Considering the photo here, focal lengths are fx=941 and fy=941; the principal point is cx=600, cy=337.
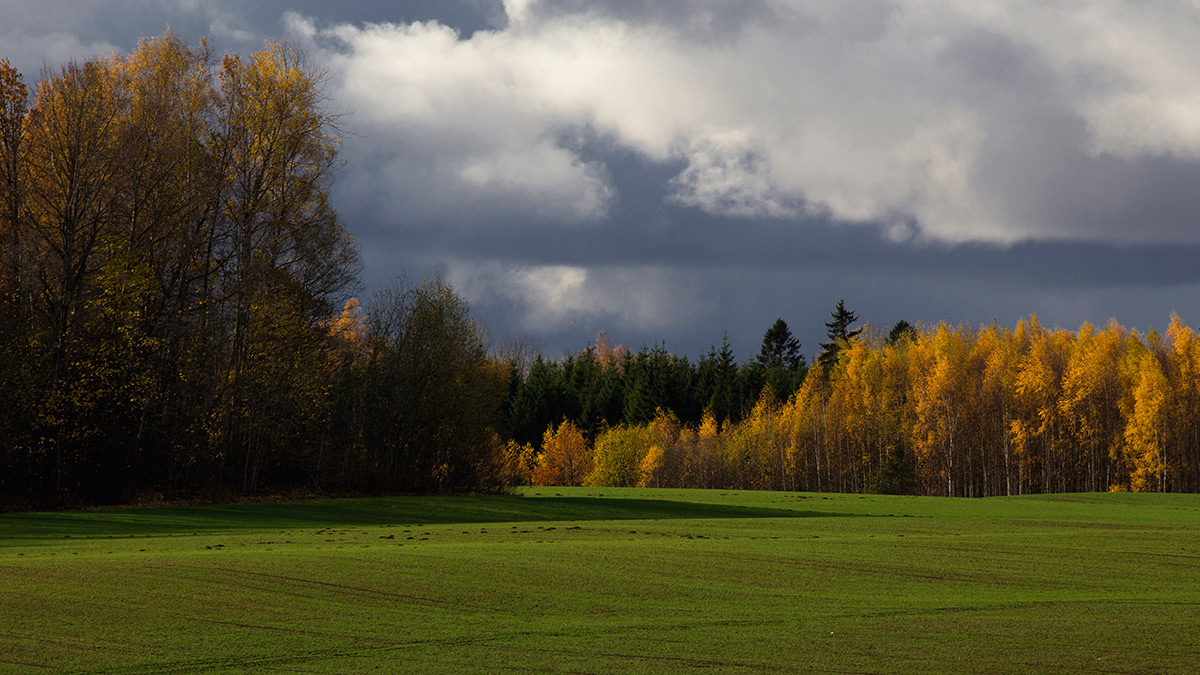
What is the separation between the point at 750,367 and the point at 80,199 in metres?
84.7

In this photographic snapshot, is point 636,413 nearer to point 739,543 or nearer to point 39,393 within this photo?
point 39,393

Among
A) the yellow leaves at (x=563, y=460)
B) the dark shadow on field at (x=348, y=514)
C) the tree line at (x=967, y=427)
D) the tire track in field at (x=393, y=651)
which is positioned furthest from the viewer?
the yellow leaves at (x=563, y=460)

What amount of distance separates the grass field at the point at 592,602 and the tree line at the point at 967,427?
159 ft

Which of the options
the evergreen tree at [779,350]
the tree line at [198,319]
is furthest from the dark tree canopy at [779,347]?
the tree line at [198,319]

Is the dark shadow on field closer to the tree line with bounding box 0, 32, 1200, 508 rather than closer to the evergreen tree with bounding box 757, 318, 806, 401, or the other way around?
the tree line with bounding box 0, 32, 1200, 508

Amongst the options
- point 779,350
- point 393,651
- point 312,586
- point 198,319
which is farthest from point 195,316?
point 779,350

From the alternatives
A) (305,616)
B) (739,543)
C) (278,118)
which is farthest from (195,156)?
(305,616)

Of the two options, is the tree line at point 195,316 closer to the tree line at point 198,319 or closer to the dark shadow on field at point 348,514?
the tree line at point 198,319

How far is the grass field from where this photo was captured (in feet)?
31.7

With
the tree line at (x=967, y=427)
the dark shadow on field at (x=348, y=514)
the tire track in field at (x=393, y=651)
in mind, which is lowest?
the dark shadow on field at (x=348, y=514)

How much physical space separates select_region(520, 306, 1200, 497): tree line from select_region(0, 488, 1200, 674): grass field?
48422mm

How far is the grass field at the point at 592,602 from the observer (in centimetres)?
965

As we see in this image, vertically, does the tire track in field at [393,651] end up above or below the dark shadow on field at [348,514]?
above

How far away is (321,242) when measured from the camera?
4188 centimetres
